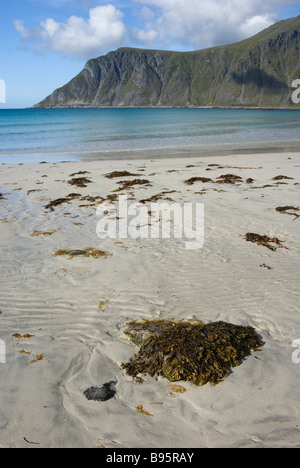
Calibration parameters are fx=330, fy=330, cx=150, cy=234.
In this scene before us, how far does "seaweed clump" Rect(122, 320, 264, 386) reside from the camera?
3.39 meters

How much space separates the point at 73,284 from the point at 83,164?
1312 centimetres

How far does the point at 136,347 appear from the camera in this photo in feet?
12.5

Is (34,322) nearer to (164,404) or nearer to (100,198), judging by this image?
(164,404)

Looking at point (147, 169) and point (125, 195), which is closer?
point (125, 195)

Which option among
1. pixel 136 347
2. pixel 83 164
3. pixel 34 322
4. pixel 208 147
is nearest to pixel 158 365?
pixel 136 347

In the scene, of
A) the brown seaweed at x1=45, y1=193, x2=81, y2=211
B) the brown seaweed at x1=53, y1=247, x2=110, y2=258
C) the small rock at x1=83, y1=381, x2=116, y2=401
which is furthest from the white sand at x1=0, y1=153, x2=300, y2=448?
the brown seaweed at x1=45, y1=193, x2=81, y2=211

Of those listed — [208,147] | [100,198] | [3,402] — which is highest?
[208,147]

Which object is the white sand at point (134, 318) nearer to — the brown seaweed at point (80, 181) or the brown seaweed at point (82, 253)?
the brown seaweed at point (82, 253)

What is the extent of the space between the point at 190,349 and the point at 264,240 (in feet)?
12.9

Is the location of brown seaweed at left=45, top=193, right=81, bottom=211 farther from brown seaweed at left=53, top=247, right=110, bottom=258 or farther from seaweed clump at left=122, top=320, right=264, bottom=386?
seaweed clump at left=122, top=320, right=264, bottom=386

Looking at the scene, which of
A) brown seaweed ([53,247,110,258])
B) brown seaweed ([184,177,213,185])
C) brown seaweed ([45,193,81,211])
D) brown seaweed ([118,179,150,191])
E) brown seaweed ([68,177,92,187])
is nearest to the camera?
brown seaweed ([53,247,110,258])

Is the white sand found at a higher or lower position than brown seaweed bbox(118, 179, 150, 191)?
lower

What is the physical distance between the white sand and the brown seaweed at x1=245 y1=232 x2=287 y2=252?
6.2 inches

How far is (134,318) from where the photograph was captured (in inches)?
172
